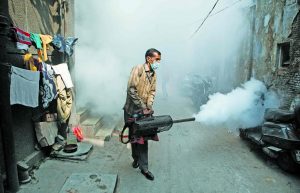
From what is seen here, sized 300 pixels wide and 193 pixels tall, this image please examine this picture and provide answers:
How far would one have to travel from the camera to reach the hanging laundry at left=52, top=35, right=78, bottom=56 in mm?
6644

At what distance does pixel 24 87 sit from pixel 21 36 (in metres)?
0.92

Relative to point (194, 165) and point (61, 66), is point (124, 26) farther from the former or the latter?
point (194, 165)

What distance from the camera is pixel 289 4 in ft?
28.6

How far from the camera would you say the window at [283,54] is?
924 centimetres

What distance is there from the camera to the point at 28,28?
19.1ft

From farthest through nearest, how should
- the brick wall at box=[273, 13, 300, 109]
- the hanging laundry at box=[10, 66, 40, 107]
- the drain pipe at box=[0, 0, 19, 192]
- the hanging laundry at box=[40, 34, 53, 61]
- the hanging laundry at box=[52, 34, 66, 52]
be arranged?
the brick wall at box=[273, 13, 300, 109] < the hanging laundry at box=[52, 34, 66, 52] < the hanging laundry at box=[40, 34, 53, 61] < the hanging laundry at box=[10, 66, 40, 107] < the drain pipe at box=[0, 0, 19, 192]

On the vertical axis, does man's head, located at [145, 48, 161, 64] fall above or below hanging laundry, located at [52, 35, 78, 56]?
below

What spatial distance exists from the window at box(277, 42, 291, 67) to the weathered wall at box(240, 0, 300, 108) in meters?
0.07

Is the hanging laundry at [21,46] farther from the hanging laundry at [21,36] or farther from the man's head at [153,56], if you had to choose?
the man's head at [153,56]

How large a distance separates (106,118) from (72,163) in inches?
149

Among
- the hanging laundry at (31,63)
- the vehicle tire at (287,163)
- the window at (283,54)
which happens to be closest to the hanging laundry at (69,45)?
the hanging laundry at (31,63)

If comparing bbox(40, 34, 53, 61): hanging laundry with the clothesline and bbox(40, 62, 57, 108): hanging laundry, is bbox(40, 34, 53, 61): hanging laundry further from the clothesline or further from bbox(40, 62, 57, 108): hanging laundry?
bbox(40, 62, 57, 108): hanging laundry

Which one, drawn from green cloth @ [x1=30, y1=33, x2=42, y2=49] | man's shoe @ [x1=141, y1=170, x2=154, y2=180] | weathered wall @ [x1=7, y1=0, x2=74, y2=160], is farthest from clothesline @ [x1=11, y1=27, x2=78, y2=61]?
man's shoe @ [x1=141, y1=170, x2=154, y2=180]

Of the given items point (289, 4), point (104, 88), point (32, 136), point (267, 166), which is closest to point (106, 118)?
point (104, 88)
